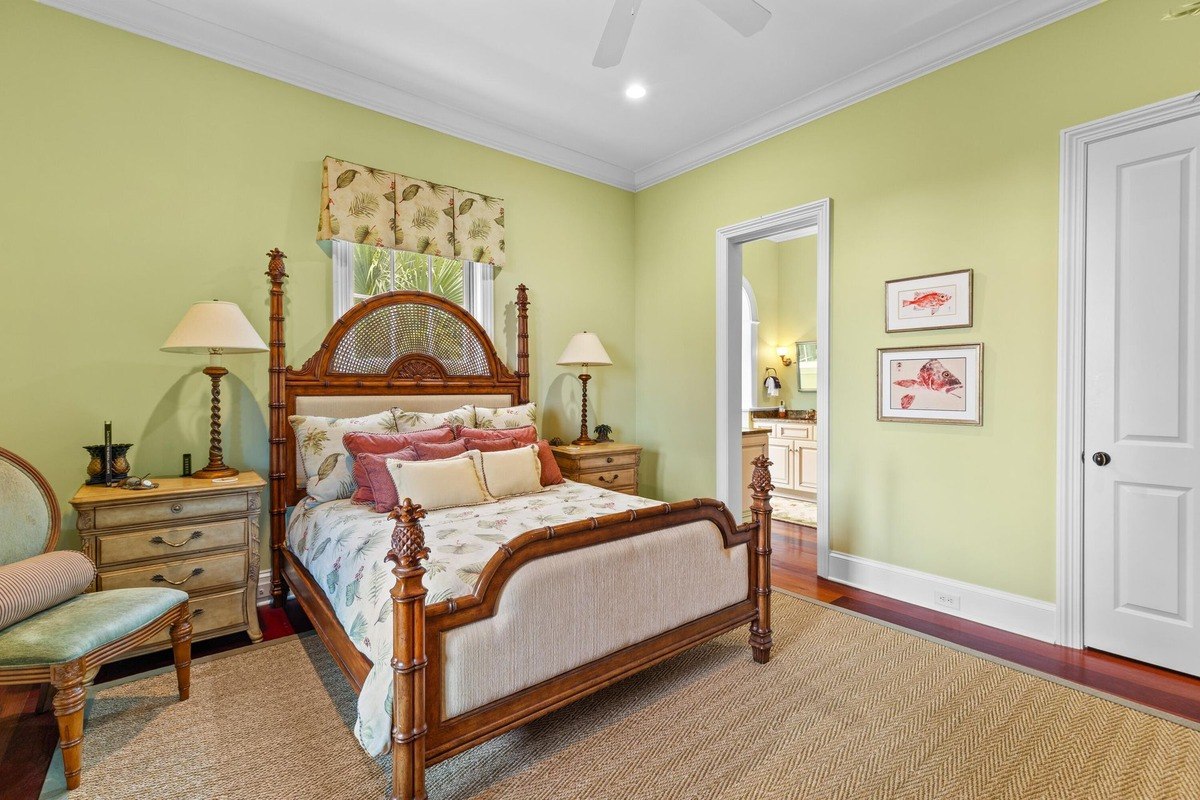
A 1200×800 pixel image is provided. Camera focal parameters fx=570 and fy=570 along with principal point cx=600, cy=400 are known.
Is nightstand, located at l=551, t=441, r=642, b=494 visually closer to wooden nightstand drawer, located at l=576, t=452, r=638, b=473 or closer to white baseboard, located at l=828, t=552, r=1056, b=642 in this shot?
wooden nightstand drawer, located at l=576, t=452, r=638, b=473

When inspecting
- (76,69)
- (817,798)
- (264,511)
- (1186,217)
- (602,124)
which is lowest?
(817,798)

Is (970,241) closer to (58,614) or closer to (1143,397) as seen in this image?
(1143,397)

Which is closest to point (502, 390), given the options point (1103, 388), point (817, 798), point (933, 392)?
point (933, 392)

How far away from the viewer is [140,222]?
290 centimetres

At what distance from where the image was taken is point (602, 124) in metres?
4.09

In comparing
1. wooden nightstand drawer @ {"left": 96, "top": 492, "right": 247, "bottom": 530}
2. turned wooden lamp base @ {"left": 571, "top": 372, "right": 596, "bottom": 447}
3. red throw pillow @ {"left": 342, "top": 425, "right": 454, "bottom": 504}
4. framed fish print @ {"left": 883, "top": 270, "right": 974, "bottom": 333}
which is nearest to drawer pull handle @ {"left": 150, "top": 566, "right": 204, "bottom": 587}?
wooden nightstand drawer @ {"left": 96, "top": 492, "right": 247, "bottom": 530}

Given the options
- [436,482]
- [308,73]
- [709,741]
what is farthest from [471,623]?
[308,73]

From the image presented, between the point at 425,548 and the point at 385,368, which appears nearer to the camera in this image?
the point at 425,548

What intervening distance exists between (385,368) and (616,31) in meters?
2.33

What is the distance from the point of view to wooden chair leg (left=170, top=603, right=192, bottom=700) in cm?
222

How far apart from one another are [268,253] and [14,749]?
94.5 inches

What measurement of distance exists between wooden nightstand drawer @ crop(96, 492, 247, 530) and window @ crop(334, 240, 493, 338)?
1.31 metres

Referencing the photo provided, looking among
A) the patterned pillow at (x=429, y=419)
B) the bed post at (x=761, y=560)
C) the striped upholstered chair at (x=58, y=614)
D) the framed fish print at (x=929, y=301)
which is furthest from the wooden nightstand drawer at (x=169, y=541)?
the framed fish print at (x=929, y=301)

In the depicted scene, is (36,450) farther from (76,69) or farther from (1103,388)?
(1103,388)
